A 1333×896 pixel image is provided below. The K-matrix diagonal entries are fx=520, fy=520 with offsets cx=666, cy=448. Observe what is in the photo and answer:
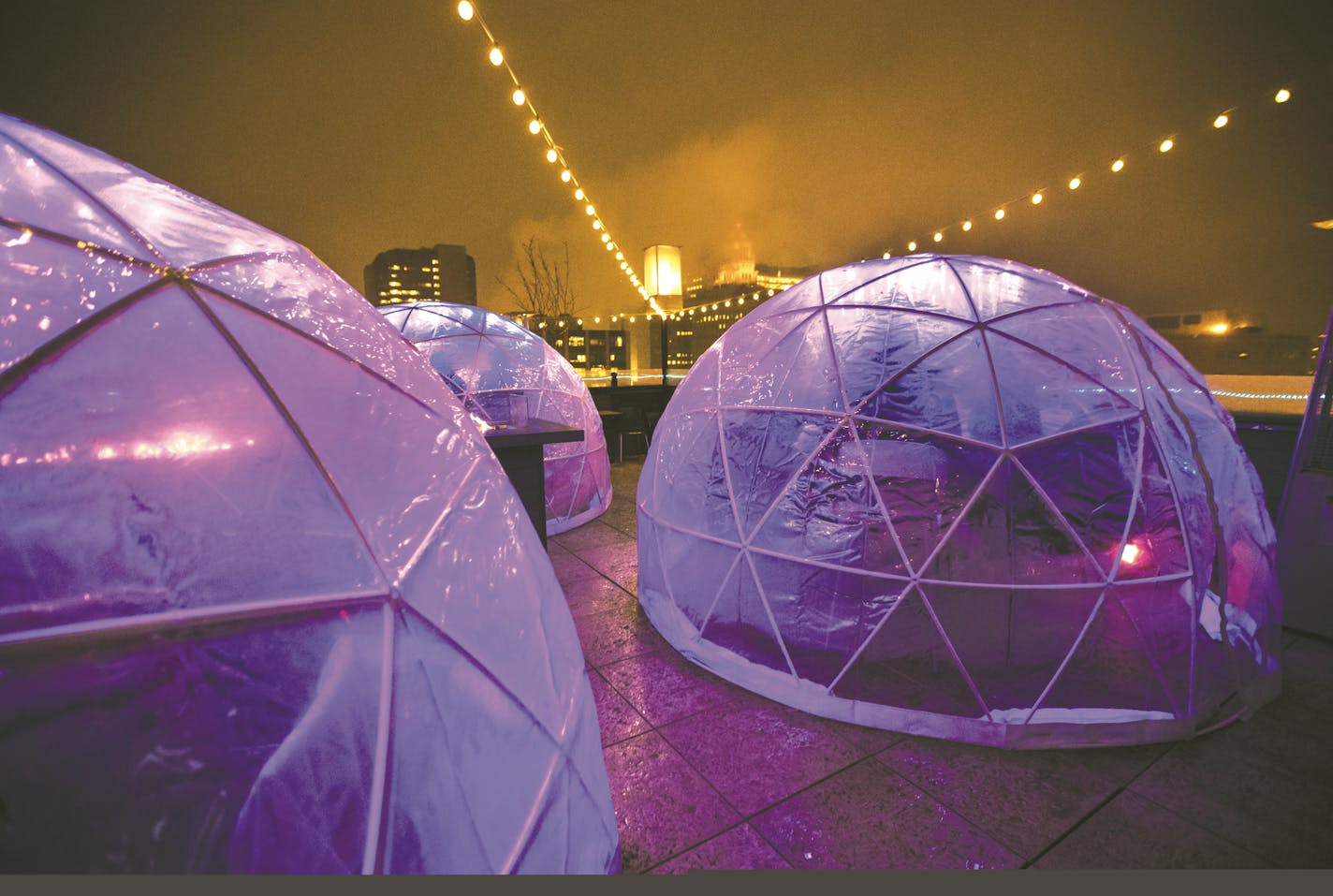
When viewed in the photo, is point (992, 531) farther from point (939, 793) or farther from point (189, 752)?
point (189, 752)

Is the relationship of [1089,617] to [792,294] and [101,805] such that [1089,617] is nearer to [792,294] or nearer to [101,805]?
[792,294]

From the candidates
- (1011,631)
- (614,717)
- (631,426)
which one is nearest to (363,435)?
(614,717)

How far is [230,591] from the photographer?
1.26 meters

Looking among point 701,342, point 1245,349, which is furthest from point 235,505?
point 701,342

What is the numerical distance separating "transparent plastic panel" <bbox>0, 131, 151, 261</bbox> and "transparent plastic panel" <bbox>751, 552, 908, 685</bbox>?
3673 mm

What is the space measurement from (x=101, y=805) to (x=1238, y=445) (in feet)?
20.7

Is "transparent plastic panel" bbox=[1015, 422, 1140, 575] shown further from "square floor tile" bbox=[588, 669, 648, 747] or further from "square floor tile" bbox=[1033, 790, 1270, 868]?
"square floor tile" bbox=[588, 669, 648, 747]

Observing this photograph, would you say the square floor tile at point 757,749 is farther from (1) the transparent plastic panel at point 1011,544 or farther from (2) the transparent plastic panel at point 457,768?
(2) the transparent plastic panel at point 457,768

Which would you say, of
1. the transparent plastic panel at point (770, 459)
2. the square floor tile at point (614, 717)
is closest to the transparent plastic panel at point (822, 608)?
the transparent plastic panel at point (770, 459)

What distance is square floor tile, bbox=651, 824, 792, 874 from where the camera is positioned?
2.61m

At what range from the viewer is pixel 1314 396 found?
4562 millimetres

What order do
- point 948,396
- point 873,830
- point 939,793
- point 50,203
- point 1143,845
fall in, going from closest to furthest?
point 50,203 → point 1143,845 → point 873,830 → point 939,793 → point 948,396

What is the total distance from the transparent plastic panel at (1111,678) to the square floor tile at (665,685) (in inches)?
86.1

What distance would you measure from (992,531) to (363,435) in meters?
3.61
